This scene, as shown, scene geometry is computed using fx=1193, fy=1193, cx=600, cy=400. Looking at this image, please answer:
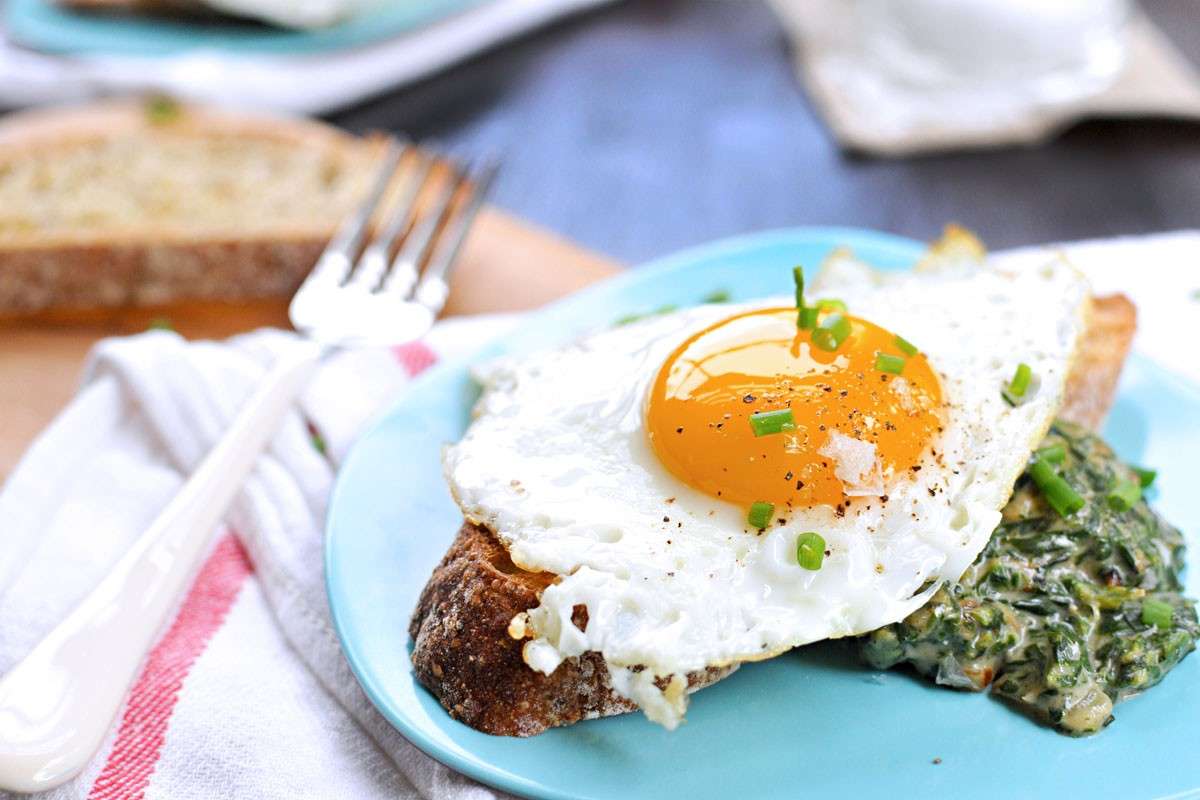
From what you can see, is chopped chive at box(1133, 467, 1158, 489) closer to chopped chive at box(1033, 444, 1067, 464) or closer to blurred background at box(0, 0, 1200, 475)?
chopped chive at box(1033, 444, 1067, 464)

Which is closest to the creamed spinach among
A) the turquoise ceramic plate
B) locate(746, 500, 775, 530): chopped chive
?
locate(746, 500, 775, 530): chopped chive

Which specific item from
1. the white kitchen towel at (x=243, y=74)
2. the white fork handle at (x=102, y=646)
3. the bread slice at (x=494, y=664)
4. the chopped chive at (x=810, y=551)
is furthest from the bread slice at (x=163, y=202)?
the chopped chive at (x=810, y=551)

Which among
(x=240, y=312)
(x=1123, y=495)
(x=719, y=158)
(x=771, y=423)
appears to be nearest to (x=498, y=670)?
(x=771, y=423)

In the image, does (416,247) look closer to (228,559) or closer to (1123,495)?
(228,559)

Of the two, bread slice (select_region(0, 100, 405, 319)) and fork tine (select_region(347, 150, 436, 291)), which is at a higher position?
fork tine (select_region(347, 150, 436, 291))

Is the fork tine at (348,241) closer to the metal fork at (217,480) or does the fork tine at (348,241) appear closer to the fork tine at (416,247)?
the metal fork at (217,480)
